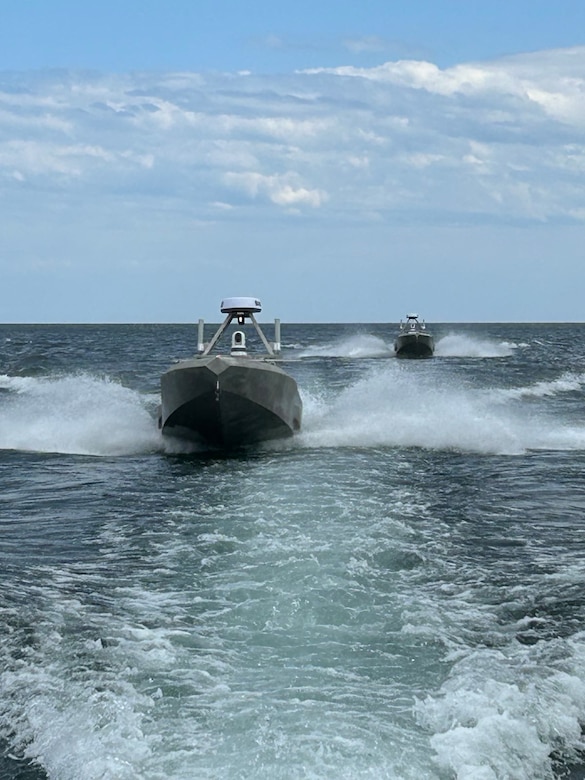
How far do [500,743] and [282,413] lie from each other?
12698 millimetres

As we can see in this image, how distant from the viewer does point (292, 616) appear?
316 inches

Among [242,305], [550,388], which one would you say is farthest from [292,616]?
[550,388]

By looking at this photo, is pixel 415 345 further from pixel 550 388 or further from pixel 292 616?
pixel 292 616

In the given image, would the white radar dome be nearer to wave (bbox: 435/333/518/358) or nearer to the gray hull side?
the gray hull side

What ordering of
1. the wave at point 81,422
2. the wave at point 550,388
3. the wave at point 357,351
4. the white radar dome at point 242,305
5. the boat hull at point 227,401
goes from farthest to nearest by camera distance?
1. the wave at point 357,351
2. the wave at point 550,388
3. the wave at point 81,422
4. the white radar dome at point 242,305
5. the boat hull at point 227,401

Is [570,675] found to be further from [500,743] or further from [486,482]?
[486,482]

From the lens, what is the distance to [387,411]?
23.2 meters

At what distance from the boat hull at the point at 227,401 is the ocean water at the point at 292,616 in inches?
20.2

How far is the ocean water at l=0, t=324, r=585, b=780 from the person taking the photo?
5.73 metres

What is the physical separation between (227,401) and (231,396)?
0.16m

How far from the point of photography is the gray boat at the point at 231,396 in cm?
1648

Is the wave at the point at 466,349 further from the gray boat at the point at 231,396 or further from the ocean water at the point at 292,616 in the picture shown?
the ocean water at the point at 292,616

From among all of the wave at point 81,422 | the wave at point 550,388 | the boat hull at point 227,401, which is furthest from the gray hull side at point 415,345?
Result: the boat hull at point 227,401

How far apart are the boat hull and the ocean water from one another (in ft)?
1.68
